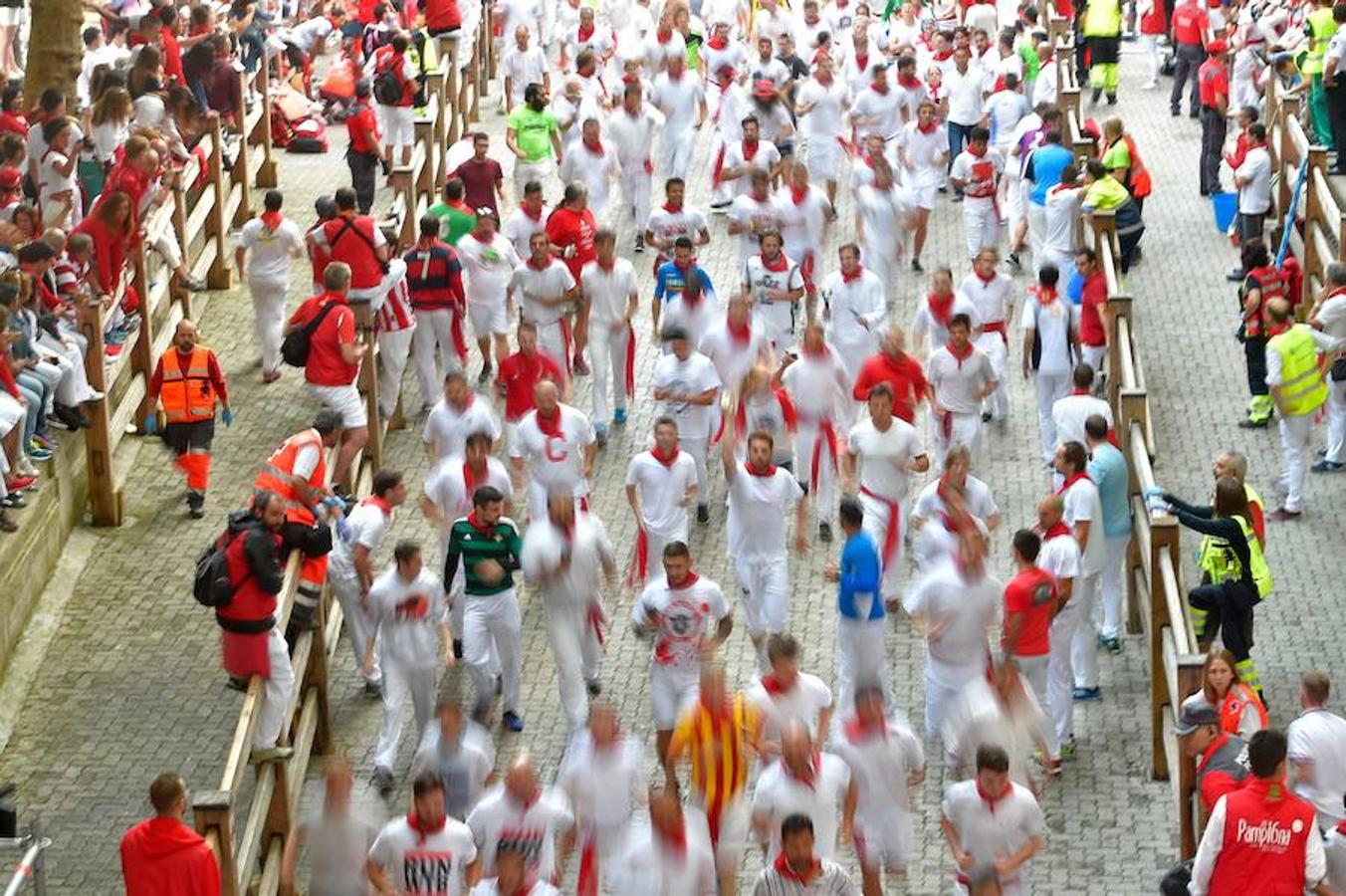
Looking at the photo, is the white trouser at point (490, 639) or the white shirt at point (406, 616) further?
the white trouser at point (490, 639)

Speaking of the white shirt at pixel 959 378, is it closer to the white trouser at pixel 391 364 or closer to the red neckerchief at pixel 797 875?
the white trouser at pixel 391 364

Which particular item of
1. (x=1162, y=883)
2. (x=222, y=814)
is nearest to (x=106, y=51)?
(x=222, y=814)

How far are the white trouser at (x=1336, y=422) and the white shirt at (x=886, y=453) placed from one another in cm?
440

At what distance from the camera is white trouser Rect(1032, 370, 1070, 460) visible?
1923 centimetres

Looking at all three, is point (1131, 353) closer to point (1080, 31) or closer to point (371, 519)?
point (371, 519)

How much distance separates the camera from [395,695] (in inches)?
591

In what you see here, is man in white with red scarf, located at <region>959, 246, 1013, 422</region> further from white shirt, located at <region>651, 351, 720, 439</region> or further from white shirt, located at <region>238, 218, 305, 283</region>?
white shirt, located at <region>238, 218, 305, 283</region>

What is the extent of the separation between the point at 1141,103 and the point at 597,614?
17904mm

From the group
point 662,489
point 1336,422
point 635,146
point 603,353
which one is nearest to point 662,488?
point 662,489

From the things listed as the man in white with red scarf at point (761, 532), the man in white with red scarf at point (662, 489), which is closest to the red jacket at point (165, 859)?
the man in white with red scarf at point (761, 532)

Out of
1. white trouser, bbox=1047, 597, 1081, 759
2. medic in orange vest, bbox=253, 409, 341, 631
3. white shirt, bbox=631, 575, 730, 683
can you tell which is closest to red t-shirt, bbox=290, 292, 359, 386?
medic in orange vest, bbox=253, 409, 341, 631

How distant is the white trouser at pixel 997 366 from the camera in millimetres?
20000

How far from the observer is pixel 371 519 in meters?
15.4

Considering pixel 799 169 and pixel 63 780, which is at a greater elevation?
pixel 799 169
